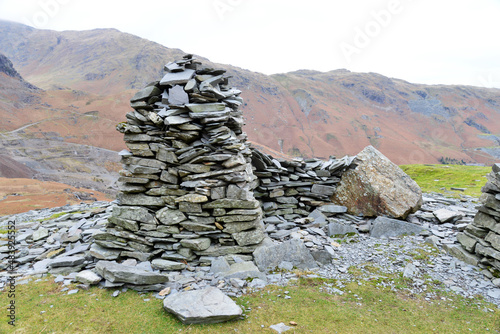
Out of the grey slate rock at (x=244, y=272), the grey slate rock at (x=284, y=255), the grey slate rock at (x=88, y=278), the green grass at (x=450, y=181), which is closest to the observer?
the grey slate rock at (x=88, y=278)

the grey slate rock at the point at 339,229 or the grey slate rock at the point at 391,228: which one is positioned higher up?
the grey slate rock at the point at 391,228

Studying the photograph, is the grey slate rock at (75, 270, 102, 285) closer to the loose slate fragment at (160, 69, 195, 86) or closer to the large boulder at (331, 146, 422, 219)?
the loose slate fragment at (160, 69, 195, 86)

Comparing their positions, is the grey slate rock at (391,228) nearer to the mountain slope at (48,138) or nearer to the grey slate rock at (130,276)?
the grey slate rock at (130,276)

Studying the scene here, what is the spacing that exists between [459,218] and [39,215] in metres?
26.7

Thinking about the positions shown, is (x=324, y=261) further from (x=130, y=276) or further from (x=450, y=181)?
(x=450, y=181)

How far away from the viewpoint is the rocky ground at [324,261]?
9.13 meters

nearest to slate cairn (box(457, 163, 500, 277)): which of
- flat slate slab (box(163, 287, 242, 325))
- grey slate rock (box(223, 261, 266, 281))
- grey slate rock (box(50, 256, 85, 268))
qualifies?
grey slate rock (box(223, 261, 266, 281))

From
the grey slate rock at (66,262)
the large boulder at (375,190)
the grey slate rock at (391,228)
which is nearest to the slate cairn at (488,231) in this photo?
the grey slate rock at (391,228)

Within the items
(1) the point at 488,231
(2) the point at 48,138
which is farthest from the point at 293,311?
(2) the point at 48,138

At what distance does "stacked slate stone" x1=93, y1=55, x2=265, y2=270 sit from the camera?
34.4ft

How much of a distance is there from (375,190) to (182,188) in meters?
10.1

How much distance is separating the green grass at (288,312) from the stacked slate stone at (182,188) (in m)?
2.28

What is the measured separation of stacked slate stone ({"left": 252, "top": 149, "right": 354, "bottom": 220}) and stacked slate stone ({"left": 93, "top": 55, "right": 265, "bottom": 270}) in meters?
3.96

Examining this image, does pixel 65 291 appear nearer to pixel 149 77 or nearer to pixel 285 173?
pixel 285 173
